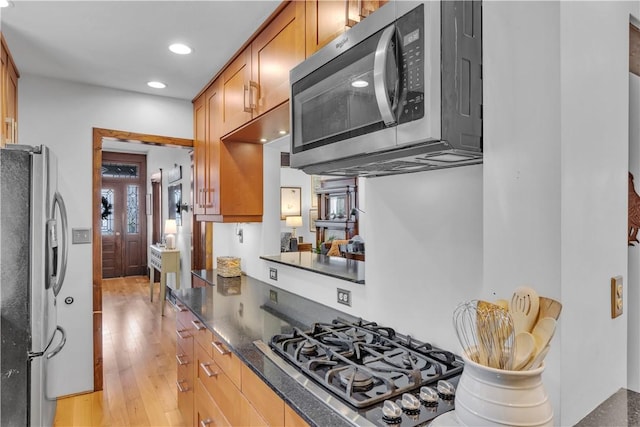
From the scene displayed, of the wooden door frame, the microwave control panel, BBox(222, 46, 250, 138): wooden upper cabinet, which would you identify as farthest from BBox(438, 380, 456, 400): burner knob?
the wooden door frame

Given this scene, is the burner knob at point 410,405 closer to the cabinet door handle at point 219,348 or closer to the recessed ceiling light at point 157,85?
the cabinet door handle at point 219,348

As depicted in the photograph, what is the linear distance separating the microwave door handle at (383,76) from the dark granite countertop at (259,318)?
0.78 metres

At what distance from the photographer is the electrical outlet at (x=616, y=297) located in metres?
0.96

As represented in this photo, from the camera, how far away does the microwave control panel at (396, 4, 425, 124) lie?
2.95 feet

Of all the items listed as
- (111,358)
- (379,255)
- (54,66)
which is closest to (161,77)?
(54,66)

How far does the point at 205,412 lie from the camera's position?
186cm

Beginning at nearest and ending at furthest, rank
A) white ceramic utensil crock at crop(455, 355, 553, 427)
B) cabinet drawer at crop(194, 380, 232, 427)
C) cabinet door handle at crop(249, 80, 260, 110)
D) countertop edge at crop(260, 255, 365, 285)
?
white ceramic utensil crock at crop(455, 355, 553, 427) < cabinet drawer at crop(194, 380, 232, 427) < countertop edge at crop(260, 255, 365, 285) < cabinet door handle at crop(249, 80, 260, 110)

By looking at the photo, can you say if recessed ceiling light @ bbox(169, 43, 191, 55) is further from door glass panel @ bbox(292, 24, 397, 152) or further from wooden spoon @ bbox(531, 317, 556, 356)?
wooden spoon @ bbox(531, 317, 556, 356)

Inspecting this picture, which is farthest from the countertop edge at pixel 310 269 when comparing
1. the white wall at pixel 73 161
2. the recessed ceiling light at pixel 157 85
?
the recessed ceiling light at pixel 157 85

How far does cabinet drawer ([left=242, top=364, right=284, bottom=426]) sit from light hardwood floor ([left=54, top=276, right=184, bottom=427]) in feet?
4.60

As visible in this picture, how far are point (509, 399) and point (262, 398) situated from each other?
2.71 ft

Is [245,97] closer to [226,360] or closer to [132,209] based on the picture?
[226,360]

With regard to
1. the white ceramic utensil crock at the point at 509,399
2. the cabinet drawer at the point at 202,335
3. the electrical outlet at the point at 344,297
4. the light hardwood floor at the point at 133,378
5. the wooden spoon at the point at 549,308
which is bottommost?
the light hardwood floor at the point at 133,378

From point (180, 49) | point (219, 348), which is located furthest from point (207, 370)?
point (180, 49)
